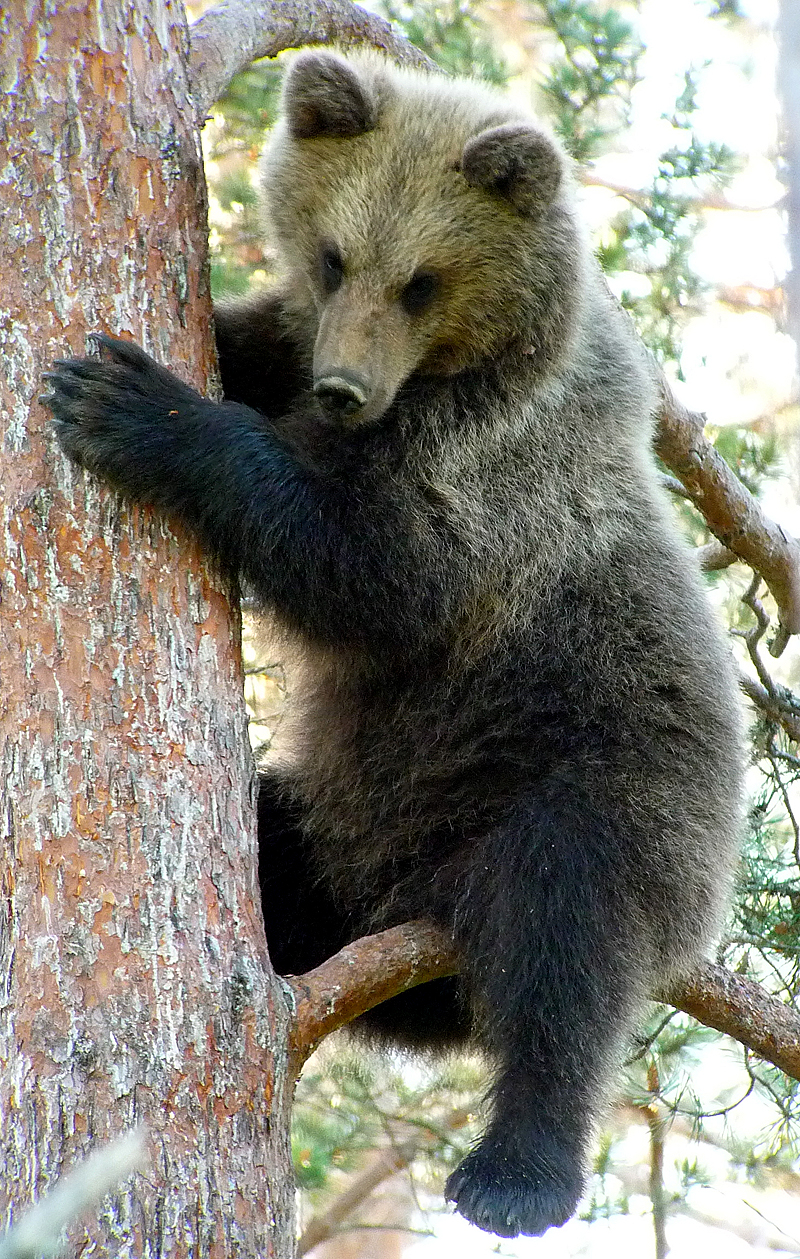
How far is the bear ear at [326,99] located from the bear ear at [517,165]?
0.31 metres

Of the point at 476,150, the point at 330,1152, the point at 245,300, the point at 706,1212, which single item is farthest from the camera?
the point at 706,1212

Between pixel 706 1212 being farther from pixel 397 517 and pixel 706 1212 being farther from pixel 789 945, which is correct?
pixel 397 517

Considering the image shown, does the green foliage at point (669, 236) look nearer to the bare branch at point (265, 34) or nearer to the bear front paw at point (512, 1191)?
the bare branch at point (265, 34)

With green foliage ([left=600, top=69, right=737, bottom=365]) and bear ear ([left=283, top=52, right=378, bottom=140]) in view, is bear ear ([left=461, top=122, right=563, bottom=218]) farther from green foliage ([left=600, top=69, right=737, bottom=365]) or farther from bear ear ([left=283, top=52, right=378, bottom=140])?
green foliage ([left=600, top=69, right=737, bottom=365])

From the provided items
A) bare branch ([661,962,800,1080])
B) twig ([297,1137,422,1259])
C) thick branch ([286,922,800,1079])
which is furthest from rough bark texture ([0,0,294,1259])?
twig ([297,1137,422,1259])

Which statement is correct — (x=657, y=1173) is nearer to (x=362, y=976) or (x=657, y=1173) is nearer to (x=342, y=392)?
(x=362, y=976)

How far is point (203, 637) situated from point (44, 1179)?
3.51 feet

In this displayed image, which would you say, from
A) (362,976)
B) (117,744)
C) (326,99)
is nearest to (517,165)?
(326,99)

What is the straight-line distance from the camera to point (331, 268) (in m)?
3.53

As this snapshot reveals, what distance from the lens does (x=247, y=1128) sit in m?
2.53

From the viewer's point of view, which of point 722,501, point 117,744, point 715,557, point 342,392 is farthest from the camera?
point 715,557

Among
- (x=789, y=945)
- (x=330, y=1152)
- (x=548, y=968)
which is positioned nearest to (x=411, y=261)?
(x=548, y=968)

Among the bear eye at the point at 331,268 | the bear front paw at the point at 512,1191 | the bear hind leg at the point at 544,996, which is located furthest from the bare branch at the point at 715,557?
the bear front paw at the point at 512,1191

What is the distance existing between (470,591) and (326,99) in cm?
135
